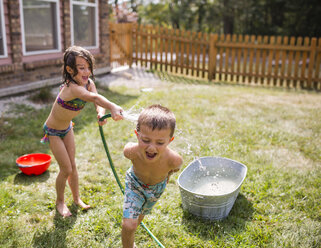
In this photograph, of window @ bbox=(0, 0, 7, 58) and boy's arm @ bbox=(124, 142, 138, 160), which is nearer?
boy's arm @ bbox=(124, 142, 138, 160)

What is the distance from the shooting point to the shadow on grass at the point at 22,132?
409 cm

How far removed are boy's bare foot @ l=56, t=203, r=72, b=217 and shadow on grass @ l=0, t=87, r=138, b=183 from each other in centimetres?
86

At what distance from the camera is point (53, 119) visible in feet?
9.49

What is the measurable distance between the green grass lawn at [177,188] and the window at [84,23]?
3340 mm

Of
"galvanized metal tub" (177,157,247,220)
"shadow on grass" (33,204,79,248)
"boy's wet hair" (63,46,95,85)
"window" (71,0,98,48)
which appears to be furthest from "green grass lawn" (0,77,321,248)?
"window" (71,0,98,48)

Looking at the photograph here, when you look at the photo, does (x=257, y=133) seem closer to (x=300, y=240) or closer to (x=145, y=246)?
(x=300, y=240)

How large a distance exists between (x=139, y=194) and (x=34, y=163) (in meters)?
2.19

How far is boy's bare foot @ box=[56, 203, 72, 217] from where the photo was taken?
3057 millimetres

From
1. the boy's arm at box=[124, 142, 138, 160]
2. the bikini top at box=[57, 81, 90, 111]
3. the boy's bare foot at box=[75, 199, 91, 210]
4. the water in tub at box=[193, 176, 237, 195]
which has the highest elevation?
the bikini top at box=[57, 81, 90, 111]

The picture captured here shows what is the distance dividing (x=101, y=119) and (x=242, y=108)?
4790 mm

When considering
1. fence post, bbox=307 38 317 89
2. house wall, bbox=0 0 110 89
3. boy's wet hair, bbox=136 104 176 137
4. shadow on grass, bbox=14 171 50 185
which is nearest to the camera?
boy's wet hair, bbox=136 104 176 137

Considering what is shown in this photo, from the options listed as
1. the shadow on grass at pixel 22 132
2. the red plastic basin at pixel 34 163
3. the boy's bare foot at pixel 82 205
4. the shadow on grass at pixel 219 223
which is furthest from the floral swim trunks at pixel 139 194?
the shadow on grass at pixel 22 132

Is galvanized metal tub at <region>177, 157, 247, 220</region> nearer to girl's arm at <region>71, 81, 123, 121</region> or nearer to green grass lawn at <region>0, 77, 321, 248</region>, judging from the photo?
green grass lawn at <region>0, 77, 321, 248</region>

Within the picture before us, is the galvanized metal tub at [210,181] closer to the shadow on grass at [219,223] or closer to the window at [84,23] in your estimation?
the shadow on grass at [219,223]
